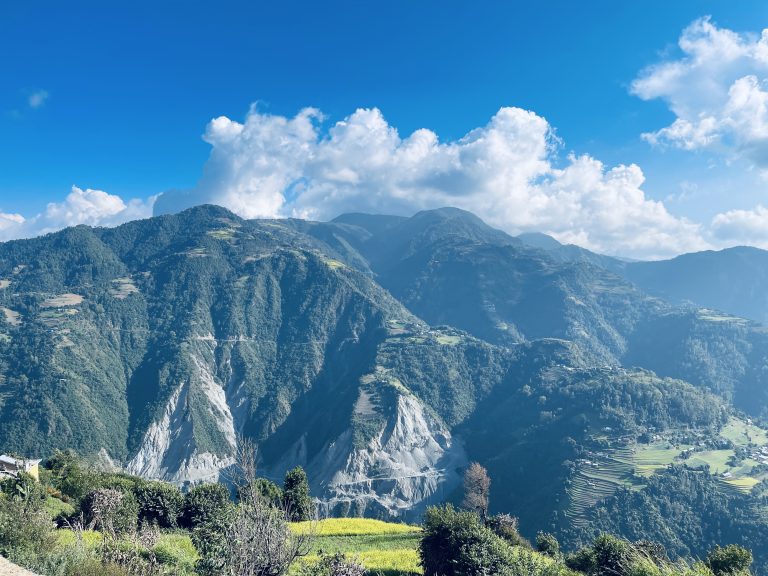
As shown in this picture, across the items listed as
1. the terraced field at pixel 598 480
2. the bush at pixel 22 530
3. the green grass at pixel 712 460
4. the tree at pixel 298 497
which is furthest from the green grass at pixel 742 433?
the bush at pixel 22 530

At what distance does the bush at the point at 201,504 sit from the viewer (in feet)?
138

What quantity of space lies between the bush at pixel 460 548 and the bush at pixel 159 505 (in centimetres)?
2289

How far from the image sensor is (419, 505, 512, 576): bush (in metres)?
28.9

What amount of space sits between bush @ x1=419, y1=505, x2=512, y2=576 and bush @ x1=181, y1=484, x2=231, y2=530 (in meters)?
18.0

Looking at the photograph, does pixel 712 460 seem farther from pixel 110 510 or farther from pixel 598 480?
pixel 110 510

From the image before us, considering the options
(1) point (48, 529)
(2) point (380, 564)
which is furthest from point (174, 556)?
(2) point (380, 564)

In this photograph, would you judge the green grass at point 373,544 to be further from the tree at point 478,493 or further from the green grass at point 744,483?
the green grass at point 744,483

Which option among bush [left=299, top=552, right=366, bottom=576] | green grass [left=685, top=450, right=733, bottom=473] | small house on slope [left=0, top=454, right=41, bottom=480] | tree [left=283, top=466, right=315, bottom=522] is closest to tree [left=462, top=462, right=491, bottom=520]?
tree [left=283, top=466, right=315, bottom=522]

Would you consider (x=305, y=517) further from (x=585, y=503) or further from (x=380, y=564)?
(x=585, y=503)

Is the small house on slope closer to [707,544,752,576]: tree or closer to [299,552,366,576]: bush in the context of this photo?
[299,552,366,576]: bush

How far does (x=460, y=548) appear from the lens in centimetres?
2981

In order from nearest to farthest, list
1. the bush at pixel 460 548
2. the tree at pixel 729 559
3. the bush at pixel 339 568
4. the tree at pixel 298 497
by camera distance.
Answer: the bush at pixel 339 568, the bush at pixel 460 548, the tree at pixel 729 559, the tree at pixel 298 497

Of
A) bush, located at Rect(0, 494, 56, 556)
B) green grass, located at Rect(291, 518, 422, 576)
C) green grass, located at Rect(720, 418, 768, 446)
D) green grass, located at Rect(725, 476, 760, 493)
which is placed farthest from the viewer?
green grass, located at Rect(720, 418, 768, 446)

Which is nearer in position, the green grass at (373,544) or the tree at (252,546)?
the tree at (252,546)
